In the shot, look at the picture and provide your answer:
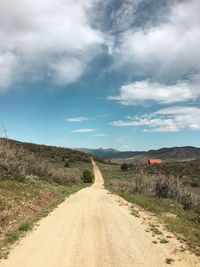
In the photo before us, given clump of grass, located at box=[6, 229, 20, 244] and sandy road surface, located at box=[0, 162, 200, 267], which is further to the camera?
clump of grass, located at box=[6, 229, 20, 244]

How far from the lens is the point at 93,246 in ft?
37.3

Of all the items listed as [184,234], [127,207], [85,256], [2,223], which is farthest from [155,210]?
[85,256]

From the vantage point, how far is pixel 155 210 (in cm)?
2097

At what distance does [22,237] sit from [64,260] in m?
3.40

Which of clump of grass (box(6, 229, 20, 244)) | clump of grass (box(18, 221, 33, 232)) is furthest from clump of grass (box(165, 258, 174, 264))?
clump of grass (box(18, 221, 33, 232))

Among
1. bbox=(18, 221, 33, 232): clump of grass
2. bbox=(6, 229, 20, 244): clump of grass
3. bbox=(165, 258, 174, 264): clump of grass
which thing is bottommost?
bbox=(165, 258, 174, 264): clump of grass

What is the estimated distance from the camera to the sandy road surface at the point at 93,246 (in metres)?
9.73

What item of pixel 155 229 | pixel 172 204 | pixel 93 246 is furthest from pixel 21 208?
pixel 172 204

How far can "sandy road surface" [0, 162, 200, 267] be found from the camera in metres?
9.73

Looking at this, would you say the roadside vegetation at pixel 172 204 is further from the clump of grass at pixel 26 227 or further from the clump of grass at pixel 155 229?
the clump of grass at pixel 26 227

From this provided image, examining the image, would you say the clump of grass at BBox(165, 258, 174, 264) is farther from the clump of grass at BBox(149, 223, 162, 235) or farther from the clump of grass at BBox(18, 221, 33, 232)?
the clump of grass at BBox(18, 221, 33, 232)

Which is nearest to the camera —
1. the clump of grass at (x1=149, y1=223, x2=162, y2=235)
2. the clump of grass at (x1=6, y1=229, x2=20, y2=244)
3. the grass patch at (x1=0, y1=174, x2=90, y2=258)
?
the clump of grass at (x1=6, y1=229, x2=20, y2=244)

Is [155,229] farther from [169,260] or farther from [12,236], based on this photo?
[12,236]

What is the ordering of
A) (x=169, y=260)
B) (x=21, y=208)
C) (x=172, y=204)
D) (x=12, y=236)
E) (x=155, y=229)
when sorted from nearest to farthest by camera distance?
1. (x=169, y=260)
2. (x=12, y=236)
3. (x=155, y=229)
4. (x=21, y=208)
5. (x=172, y=204)
